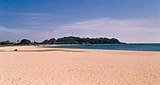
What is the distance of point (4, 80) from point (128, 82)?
5.37 m

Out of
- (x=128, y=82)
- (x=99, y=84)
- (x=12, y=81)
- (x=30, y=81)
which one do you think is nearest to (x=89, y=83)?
(x=99, y=84)

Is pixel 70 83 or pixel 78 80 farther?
pixel 78 80

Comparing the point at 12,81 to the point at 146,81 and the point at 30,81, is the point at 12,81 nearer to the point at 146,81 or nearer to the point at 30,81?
the point at 30,81

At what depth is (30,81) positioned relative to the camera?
31.9ft

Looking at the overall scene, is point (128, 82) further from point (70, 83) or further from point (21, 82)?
point (21, 82)

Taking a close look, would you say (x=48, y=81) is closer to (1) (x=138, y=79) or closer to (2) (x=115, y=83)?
(2) (x=115, y=83)

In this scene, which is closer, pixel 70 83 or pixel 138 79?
pixel 70 83

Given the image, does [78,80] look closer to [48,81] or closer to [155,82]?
[48,81]

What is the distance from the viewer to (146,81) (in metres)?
10.1

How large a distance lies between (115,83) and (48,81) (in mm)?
2875

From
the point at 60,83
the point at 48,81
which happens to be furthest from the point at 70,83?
the point at 48,81

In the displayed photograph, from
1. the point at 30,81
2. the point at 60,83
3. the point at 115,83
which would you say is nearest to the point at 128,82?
the point at 115,83

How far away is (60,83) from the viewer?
945 cm

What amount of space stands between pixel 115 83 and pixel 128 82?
2.24 feet
